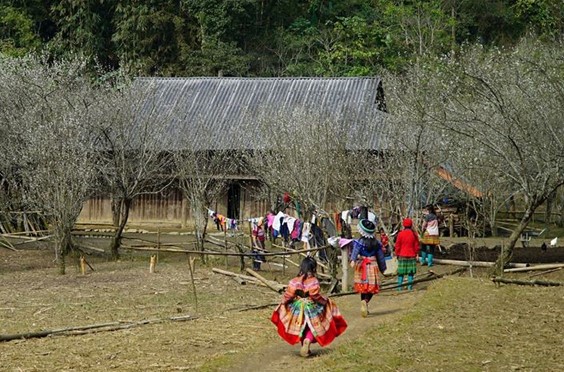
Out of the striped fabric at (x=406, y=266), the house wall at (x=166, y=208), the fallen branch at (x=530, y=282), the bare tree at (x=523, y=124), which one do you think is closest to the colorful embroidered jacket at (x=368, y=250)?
the striped fabric at (x=406, y=266)

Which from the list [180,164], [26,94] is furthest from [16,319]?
[26,94]

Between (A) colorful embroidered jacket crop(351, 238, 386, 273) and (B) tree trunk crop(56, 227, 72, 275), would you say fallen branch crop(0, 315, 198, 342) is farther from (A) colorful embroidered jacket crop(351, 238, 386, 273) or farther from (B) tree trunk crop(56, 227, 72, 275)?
(B) tree trunk crop(56, 227, 72, 275)

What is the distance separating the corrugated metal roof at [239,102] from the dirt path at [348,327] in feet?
44.4

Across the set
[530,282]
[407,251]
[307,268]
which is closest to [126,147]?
[407,251]

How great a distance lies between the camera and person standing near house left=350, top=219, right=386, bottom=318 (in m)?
13.7

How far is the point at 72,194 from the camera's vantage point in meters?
22.3

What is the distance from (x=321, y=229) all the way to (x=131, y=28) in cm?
2936

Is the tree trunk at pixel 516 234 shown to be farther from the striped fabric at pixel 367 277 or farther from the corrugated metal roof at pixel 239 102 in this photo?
the corrugated metal roof at pixel 239 102

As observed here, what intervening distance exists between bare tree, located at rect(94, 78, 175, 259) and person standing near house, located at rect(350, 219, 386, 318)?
Result: 11753 millimetres

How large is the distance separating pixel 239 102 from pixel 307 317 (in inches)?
983

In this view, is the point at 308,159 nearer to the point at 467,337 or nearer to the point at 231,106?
the point at 467,337

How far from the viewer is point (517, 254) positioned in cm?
2250

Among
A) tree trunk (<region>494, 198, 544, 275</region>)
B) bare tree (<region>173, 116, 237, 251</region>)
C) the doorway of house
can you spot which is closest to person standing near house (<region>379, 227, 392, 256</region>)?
tree trunk (<region>494, 198, 544, 275</region>)

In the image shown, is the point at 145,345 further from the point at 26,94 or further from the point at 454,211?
the point at 454,211
